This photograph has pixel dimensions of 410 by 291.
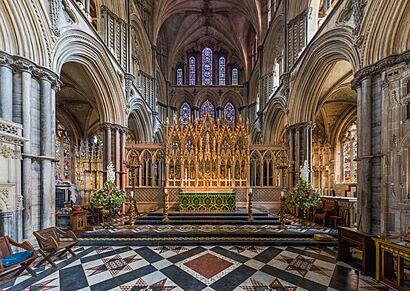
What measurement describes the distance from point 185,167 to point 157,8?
549 inches

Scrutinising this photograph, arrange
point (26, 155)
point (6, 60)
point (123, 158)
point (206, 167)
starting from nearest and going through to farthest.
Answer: point (6, 60) < point (26, 155) < point (206, 167) < point (123, 158)

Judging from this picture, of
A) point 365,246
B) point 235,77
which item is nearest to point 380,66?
point 365,246

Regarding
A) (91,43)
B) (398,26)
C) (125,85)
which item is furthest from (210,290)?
(125,85)

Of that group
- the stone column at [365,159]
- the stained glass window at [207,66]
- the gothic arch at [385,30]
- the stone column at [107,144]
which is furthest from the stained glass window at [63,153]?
the gothic arch at [385,30]

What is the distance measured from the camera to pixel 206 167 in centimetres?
1076

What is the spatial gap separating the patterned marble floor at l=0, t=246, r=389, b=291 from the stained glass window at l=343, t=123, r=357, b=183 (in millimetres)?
12389

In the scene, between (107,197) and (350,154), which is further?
(350,154)

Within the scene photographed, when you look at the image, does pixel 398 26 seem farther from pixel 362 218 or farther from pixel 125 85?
pixel 125 85

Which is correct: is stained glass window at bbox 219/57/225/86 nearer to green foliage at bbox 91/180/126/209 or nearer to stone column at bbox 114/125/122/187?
stone column at bbox 114/125/122/187

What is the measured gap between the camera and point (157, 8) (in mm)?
18000

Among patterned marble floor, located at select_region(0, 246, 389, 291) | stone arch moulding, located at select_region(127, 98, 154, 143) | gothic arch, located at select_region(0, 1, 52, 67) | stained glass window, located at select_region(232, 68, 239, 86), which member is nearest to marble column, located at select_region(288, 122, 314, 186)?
patterned marble floor, located at select_region(0, 246, 389, 291)

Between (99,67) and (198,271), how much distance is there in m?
9.24

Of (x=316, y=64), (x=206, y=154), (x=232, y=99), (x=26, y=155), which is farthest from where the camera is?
(x=232, y=99)

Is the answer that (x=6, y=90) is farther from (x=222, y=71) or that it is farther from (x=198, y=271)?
(x=222, y=71)
